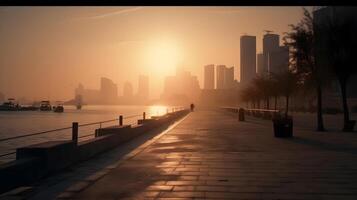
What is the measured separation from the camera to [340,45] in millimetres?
26109

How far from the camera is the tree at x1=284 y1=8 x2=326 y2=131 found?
27672mm

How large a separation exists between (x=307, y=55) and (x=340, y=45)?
2.65m

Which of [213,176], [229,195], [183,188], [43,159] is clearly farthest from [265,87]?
[229,195]

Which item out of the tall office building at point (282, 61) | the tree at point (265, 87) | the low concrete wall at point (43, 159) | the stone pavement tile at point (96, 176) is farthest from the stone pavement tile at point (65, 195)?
the tree at point (265, 87)

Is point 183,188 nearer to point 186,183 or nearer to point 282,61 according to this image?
point 186,183

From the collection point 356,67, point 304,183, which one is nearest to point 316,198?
point 304,183

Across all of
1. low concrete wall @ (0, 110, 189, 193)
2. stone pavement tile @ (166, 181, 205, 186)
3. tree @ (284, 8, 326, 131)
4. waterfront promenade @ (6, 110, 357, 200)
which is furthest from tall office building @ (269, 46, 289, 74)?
stone pavement tile @ (166, 181, 205, 186)

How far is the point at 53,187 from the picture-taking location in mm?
8656

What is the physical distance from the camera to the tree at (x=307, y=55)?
27.7 meters

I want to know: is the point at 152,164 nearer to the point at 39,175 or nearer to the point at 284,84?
the point at 39,175

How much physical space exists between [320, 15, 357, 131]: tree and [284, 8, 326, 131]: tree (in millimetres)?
1086

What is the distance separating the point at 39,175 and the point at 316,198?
6149 millimetres

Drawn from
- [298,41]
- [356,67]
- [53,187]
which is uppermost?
[298,41]
